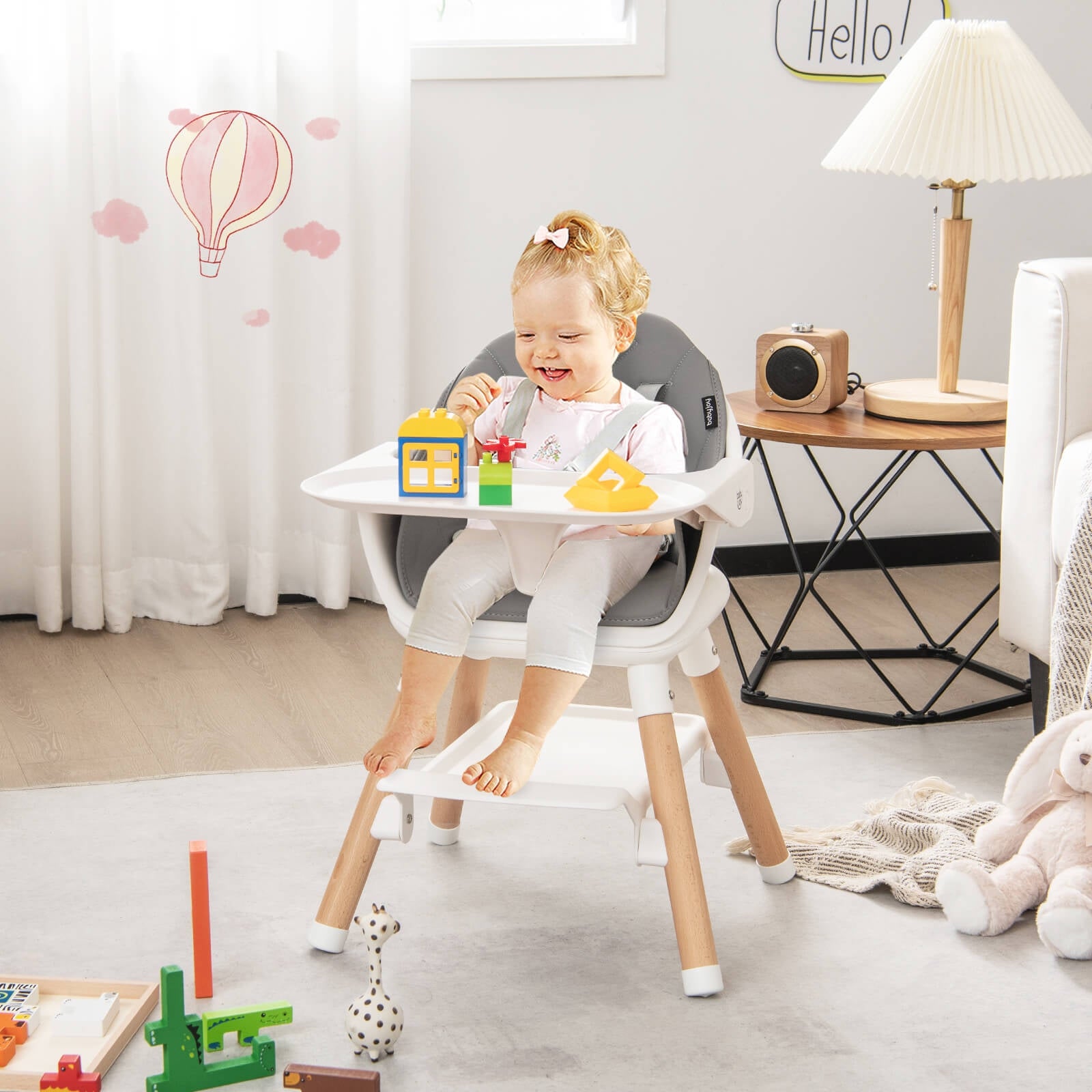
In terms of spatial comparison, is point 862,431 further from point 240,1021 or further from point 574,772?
point 240,1021

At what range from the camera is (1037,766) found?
1.57 m

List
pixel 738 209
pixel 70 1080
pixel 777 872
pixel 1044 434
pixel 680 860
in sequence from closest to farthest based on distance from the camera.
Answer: pixel 70 1080 < pixel 680 860 < pixel 777 872 < pixel 1044 434 < pixel 738 209

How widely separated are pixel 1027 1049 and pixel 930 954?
0.60ft

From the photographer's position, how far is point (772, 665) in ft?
7.89

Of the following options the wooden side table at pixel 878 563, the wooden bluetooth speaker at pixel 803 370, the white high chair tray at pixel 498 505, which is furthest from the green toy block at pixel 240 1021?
the wooden bluetooth speaker at pixel 803 370

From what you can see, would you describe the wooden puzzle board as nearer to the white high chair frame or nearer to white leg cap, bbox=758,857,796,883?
the white high chair frame

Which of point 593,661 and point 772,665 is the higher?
point 593,661

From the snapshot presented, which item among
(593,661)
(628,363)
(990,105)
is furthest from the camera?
A: (990,105)

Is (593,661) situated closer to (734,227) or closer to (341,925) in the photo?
(341,925)

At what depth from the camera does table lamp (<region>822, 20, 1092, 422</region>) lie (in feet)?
6.91

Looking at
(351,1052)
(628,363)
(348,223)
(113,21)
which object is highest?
(113,21)

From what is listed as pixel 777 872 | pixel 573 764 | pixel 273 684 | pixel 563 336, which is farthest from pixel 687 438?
pixel 273 684

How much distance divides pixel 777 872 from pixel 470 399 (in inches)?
26.0

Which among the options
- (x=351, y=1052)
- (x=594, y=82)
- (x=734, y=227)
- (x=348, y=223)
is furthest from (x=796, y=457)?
(x=351, y=1052)
